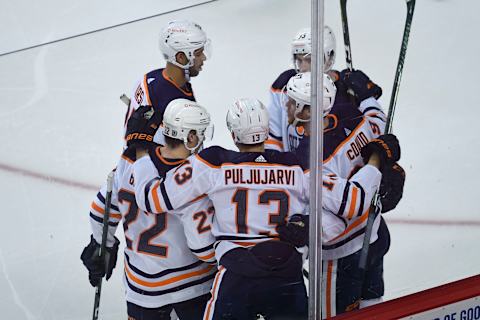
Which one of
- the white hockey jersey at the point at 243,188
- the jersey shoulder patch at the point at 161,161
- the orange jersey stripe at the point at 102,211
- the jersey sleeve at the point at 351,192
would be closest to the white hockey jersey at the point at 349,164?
the jersey sleeve at the point at 351,192

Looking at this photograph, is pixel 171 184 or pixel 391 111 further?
pixel 391 111

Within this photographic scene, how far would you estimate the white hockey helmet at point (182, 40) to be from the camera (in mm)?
2711

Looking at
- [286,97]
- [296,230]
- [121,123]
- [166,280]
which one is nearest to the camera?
[296,230]

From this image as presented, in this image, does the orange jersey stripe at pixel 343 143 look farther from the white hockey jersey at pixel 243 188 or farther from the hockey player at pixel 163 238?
the hockey player at pixel 163 238

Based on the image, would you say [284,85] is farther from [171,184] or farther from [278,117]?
[171,184]

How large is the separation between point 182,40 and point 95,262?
0.67 m

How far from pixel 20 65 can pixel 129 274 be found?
2.25ft

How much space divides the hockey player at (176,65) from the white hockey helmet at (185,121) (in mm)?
165

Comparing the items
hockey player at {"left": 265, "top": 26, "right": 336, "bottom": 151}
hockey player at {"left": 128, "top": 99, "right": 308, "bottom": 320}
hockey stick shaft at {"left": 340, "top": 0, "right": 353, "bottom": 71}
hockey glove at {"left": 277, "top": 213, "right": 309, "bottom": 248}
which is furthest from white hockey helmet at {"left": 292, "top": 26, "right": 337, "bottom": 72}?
hockey glove at {"left": 277, "top": 213, "right": 309, "bottom": 248}


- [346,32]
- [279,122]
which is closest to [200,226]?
[279,122]

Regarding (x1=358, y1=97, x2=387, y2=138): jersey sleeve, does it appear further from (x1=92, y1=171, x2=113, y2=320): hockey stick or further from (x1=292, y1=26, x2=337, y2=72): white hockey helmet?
(x1=92, y1=171, x2=113, y2=320): hockey stick

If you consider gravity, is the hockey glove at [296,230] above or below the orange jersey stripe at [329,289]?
above

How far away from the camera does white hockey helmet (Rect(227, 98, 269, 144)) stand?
242cm

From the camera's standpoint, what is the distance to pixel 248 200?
242cm
